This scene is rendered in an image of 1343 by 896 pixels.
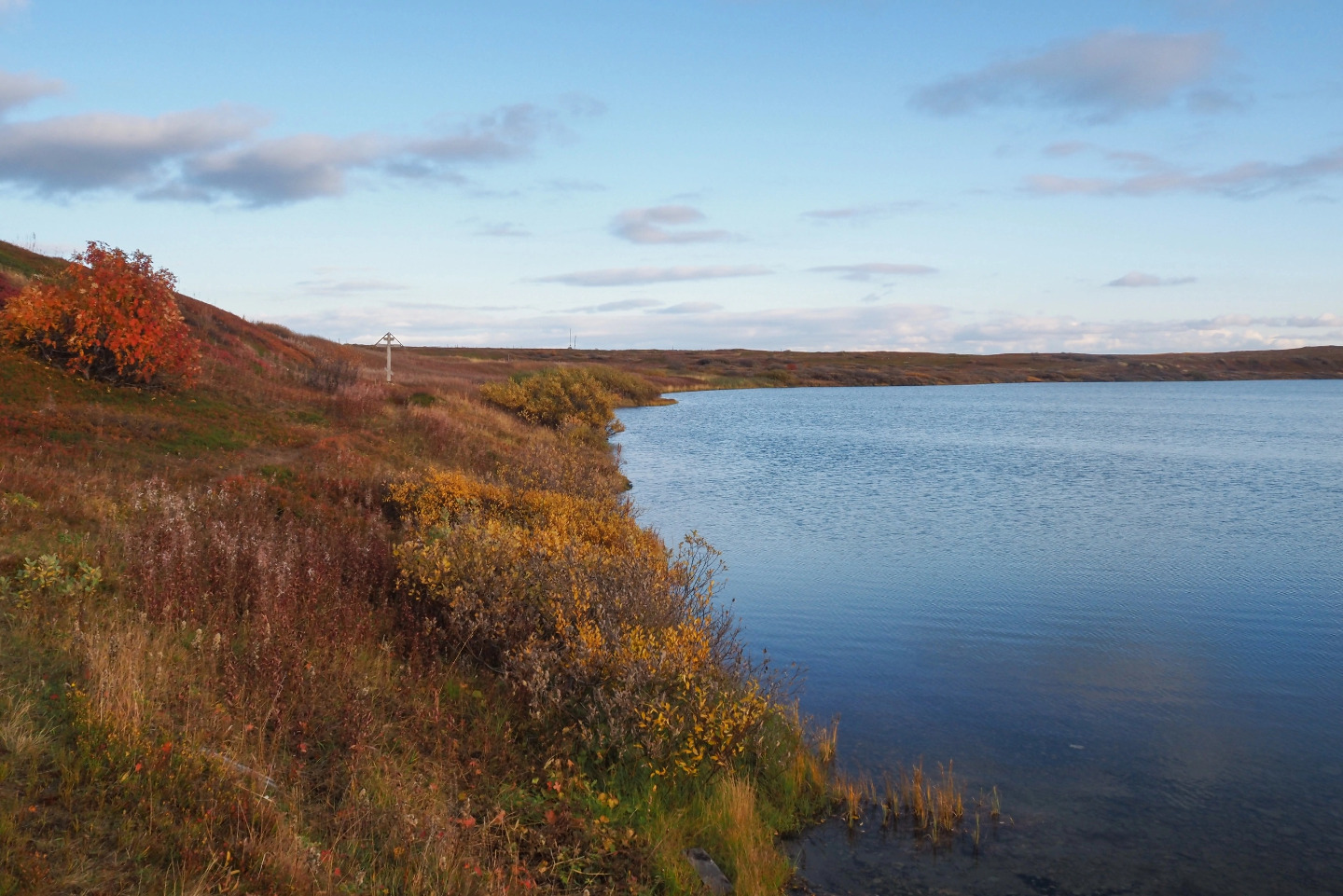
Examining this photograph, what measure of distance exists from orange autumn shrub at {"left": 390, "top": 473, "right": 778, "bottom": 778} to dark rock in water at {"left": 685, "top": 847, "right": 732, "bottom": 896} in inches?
28.5

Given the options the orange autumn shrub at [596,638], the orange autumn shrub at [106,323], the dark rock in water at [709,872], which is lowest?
the dark rock in water at [709,872]

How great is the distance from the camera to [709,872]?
5941 mm

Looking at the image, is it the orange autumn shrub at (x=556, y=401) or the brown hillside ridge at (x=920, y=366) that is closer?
the orange autumn shrub at (x=556, y=401)

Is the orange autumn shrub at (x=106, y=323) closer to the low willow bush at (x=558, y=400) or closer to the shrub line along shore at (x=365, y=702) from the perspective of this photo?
the shrub line along shore at (x=365, y=702)

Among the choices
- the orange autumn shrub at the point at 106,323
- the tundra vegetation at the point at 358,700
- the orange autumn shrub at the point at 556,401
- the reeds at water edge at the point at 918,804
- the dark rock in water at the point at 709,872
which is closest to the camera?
the tundra vegetation at the point at 358,700

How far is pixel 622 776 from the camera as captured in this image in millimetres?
6820

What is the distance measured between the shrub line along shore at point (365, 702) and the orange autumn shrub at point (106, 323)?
506 centimetres

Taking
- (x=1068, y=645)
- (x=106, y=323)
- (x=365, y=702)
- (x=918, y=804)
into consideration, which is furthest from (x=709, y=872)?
(x=106, y=323)

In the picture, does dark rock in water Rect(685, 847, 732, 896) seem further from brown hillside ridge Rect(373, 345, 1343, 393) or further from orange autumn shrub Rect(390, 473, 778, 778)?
brown hillside ridge Rect(373, 345, 1343, 393)

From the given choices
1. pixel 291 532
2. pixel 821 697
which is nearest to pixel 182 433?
pixel 291 532

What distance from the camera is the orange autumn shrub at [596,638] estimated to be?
279 inches

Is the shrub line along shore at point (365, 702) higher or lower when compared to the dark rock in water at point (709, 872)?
higher

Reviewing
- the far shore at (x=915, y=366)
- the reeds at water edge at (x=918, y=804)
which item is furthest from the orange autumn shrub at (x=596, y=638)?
the far shore at (x=915, y=366)

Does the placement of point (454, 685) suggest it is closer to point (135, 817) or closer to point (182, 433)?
point (135, 817)
